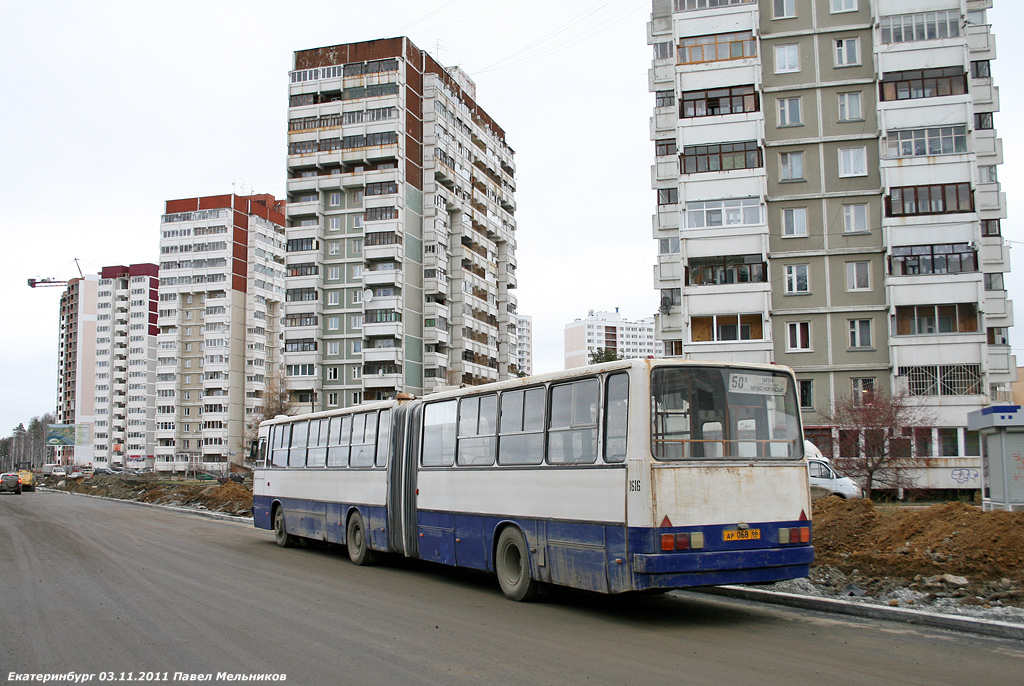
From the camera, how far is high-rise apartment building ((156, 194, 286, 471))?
378 ft

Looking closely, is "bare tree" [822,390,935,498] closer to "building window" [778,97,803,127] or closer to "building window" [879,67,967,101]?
"building window" [778,97,803,127]

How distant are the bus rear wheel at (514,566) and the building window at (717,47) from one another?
3711 centimetres

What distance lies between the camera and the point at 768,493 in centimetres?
990

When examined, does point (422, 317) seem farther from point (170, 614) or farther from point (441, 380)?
point (170, 614)

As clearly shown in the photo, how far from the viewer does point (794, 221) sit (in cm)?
4297

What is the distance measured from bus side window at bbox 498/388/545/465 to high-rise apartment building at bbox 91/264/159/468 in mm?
131417

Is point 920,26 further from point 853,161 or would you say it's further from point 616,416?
point 616,416

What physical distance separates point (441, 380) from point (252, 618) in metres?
70.9

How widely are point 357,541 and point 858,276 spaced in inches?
1297

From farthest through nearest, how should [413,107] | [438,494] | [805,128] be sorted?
1. [413,107]
2. [805,128]
3. [438,494]

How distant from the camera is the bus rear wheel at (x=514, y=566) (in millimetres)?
11234

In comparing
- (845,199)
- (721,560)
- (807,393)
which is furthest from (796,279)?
(721,560)

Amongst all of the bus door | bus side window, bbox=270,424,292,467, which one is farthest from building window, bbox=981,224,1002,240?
the bus door

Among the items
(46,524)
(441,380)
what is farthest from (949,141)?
(441,380)
